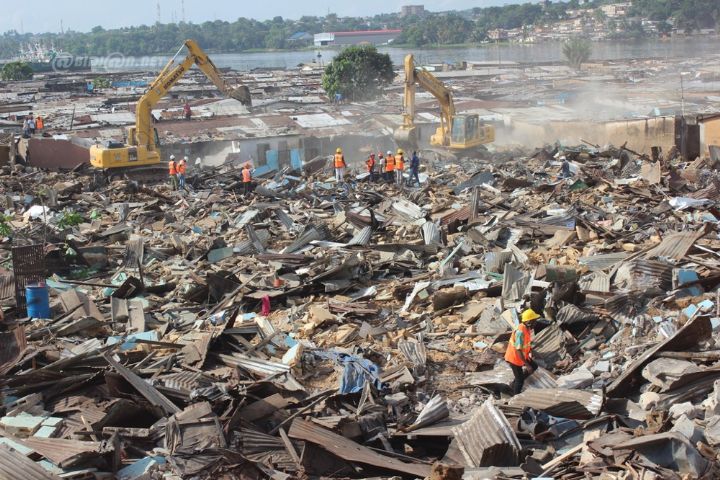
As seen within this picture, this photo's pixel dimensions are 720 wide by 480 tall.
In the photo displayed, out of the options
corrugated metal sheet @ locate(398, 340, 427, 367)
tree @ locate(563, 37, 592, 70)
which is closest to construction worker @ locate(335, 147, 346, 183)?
corrugated metal sheet @ locate(398, 340, 427, 367)

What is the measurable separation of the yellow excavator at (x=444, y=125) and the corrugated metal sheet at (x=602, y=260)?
13834 mm

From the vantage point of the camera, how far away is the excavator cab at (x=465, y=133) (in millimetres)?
24891

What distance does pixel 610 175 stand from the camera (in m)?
18.3

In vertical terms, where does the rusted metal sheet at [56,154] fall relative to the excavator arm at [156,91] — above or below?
below

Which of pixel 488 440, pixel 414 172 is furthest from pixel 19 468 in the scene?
pixel 414 172

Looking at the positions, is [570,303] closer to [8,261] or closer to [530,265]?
[530,265]

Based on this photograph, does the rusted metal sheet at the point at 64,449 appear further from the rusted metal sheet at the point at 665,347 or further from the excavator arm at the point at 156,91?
the excavator arm at the point at 156,91

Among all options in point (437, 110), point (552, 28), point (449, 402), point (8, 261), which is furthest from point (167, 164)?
point (552, 28)

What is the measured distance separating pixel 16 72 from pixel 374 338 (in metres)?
77.7

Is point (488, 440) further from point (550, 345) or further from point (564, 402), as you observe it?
point (550, 345)

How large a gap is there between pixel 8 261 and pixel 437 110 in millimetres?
33129

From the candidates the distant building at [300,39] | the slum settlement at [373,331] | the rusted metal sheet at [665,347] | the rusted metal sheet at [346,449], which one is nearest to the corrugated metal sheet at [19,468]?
the slum settlement at [373,331]

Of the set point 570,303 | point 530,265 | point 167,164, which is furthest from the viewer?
point 167,164

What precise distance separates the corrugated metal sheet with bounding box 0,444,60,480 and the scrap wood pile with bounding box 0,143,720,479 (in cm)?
1
